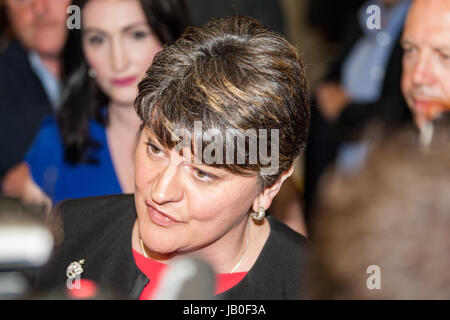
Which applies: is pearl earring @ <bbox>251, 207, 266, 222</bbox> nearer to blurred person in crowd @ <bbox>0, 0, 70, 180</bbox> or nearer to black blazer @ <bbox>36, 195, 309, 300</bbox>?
black blazer @ <bbox>36, 195, 309, 300</bbox>

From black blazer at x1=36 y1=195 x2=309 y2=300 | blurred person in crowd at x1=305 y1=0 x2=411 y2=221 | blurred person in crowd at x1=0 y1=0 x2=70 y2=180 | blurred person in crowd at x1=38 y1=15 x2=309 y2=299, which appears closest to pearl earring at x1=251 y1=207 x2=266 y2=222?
blurred person in crowd at x1=38 y1=15 x2=309 y2=299

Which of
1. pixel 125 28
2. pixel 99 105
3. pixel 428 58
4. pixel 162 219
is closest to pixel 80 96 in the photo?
pixel 99 105

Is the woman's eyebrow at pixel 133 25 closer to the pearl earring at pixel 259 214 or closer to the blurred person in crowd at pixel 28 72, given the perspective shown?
the blurred person in crowd at pixel 28 72

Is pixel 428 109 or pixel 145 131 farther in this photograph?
pixel 428 109

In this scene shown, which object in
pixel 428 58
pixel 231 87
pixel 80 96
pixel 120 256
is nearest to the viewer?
pixel 231 87

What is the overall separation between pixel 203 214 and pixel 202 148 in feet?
0.66

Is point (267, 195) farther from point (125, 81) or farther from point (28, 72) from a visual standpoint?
point (28, 72)

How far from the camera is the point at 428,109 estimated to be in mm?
1966

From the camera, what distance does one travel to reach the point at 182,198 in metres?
1.51

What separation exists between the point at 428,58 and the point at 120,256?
124 centimetres
